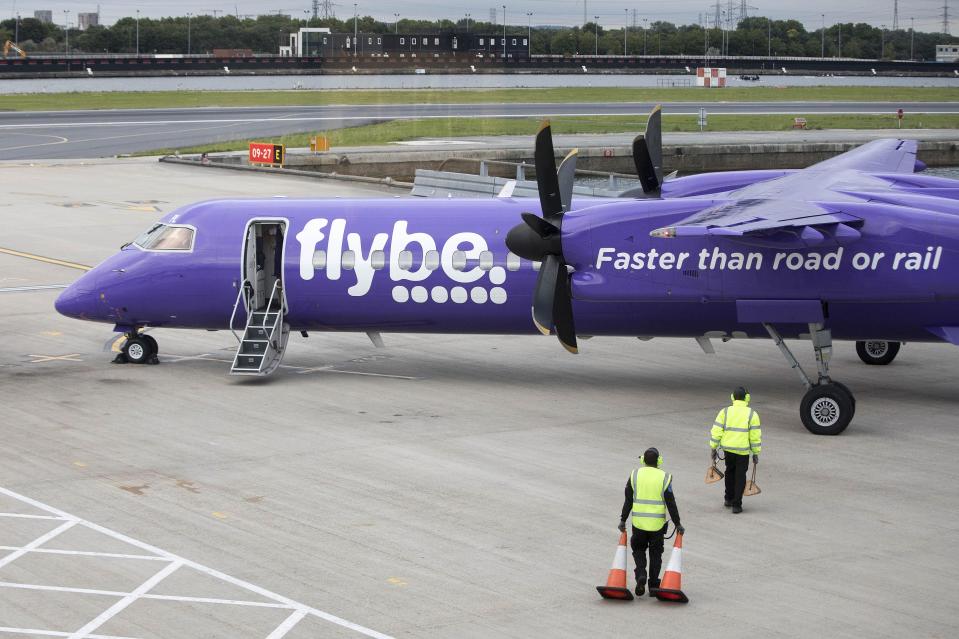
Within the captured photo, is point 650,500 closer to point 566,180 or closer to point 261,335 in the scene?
point 566,180

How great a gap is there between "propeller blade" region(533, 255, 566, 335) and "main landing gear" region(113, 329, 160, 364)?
9.60 m

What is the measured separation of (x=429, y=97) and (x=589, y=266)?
98.0 meters

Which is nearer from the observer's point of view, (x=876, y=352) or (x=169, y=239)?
(x=169, y=239)

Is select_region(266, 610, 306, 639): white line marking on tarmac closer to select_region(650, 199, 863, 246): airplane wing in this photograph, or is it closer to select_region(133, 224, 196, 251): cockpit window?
select_region(650, 199, 863, 246): airplane wing

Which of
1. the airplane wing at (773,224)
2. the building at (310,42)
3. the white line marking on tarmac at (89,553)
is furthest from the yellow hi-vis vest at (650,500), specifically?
the building at (310,42)

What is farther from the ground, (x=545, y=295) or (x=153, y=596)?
(x=545, y=295)

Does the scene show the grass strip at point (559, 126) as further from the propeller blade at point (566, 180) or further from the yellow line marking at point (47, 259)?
the propeller blade at point (566, 180)

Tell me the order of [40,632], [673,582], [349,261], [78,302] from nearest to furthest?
[40,632] < [673,582] < [349,261] < [78,302]

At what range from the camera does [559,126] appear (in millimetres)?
88438

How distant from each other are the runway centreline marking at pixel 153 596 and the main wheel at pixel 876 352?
17.2 meters

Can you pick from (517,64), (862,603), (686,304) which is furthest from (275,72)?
(862,603)

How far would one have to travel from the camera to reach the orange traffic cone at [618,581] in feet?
47.1

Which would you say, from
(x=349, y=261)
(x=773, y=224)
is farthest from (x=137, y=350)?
(x=773, y=224)

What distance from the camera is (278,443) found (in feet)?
69.9
